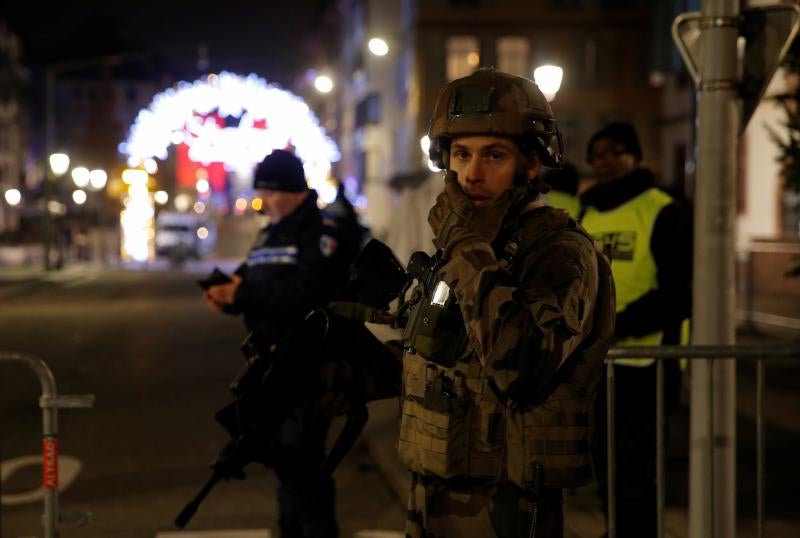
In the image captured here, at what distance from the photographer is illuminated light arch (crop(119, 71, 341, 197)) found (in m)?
29.7

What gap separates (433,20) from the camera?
4459cm

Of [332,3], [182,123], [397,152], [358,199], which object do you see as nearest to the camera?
[182,123]

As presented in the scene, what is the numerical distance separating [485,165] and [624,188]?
98.5 inches

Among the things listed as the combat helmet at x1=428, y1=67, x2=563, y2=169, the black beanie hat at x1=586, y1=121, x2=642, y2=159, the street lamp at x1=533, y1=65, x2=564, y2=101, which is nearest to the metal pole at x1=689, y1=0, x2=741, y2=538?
the black beanie hat at x1=586, y1=121, x2=642, y2=159

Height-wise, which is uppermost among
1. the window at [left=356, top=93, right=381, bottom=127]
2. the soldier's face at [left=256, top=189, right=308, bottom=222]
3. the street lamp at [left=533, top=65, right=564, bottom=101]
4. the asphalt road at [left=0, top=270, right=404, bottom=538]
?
the window at [left=356, top=93, right=381, bottom=127]

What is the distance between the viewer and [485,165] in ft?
7.95

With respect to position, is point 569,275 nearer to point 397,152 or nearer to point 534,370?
point 534,370

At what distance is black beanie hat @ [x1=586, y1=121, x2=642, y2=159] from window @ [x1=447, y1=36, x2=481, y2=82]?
133 feet

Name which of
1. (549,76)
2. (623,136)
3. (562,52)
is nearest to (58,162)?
(562,52)

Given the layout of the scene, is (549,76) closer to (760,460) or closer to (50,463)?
(760,460)

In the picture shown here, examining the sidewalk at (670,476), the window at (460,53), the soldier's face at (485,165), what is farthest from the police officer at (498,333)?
the window at (460,53)

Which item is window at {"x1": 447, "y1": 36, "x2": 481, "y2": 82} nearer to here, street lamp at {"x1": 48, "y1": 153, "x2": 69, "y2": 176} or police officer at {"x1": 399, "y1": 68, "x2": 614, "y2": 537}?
street lamp at {"x1": 48, "y1": 153, "x2": 69, "y2": 176}

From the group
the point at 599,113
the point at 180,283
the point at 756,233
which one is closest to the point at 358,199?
the point at 599,113

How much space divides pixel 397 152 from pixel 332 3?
95.4 ft
